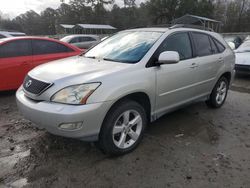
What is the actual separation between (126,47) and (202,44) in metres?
1.62

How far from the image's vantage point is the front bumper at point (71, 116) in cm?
276

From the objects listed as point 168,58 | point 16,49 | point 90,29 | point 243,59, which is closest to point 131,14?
point 90,29

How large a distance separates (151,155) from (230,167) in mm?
1012

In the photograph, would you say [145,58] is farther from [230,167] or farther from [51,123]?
[230,167]

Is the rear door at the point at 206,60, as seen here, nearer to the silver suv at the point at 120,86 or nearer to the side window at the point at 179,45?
the silver suv at the point at 120,86

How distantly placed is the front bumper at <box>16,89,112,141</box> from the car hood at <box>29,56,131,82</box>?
0.35 m

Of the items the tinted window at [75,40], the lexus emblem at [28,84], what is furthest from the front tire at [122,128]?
the tinted window at [75,40]

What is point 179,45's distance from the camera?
13.5 ft

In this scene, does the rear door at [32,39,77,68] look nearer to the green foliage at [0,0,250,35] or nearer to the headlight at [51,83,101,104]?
the headlight at [51,83,101,104]

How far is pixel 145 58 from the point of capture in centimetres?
347

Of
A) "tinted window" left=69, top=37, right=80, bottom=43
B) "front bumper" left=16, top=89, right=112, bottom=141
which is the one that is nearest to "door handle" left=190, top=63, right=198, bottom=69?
"front bumper" left=16, top=89, right=112, bottom=141

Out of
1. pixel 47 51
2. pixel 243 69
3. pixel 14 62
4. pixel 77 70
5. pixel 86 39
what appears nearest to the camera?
pixel 77 70

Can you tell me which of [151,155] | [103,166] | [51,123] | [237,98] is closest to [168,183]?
[151,155]

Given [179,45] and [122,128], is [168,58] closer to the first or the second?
[179,45]
